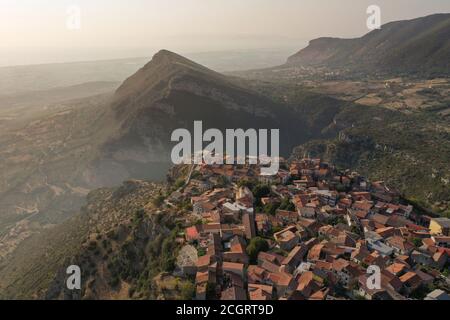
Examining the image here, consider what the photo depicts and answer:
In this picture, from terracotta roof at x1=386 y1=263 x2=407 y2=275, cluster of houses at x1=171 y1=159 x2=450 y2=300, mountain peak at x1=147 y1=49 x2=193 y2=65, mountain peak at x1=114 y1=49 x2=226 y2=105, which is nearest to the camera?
cluster of houses at x1=171 y1=159 x2=450 y2=300

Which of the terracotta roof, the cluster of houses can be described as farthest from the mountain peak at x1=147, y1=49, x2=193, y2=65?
the terracotta roof

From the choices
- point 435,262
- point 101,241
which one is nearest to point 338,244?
point 435,262

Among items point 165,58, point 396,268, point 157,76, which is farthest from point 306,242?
point 165,58

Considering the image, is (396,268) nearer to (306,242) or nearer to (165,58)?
(306,242)

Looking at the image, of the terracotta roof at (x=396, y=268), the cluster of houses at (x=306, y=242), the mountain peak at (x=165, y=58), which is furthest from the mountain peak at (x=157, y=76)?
the terracotta roof at (x=396, y=268)

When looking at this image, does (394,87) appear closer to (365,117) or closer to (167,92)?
(365,117)

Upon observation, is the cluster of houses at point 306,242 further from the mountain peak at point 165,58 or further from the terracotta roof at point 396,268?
the mountain peak at point 165,58

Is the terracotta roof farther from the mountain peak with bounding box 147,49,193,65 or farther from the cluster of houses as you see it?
the mountain peak with bounding box 147,49,193,65

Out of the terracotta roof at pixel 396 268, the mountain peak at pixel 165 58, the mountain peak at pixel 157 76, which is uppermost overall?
the mountain peak at pixel 165 58
